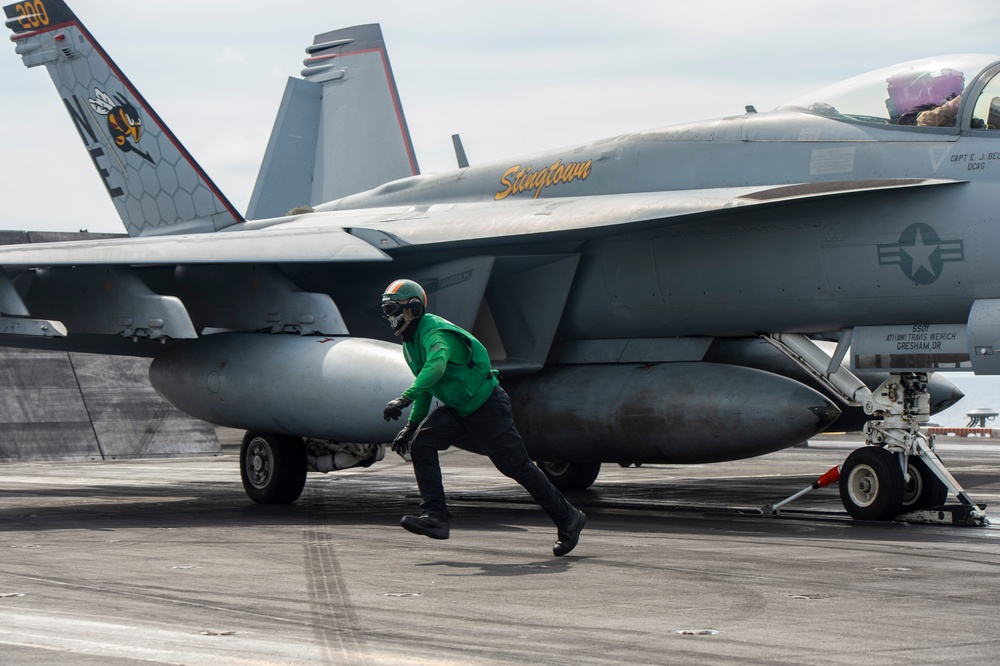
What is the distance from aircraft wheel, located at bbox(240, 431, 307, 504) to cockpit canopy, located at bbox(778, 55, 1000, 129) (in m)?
5.23

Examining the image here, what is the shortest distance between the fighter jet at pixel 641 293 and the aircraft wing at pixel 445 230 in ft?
0.09

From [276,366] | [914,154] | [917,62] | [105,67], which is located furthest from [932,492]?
[105,67]

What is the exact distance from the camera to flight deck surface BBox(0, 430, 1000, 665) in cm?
451

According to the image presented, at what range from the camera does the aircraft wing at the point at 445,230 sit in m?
9.48

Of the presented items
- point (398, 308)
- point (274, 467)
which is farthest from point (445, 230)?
point (398, 308)

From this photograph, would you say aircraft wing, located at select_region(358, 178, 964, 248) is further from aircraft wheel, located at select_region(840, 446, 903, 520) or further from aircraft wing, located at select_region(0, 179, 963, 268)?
aircraft wheel, located at select_region(840, 446, 903, 520)

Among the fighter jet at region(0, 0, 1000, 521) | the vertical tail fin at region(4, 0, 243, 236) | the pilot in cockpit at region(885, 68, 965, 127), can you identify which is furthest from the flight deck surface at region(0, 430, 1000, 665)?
the vertical tail fin at region(4, 0, 243, 236)

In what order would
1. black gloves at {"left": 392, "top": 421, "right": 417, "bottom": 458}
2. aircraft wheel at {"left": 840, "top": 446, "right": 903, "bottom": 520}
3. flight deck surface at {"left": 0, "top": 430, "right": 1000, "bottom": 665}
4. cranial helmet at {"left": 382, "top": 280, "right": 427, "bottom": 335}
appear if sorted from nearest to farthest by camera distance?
flight deck surface at {"left": 0, "top": 430, "right": 1000, "bottom": 665} < black gloves at {"left": 392, "top": 421, "right": 417, "bottom": 458} < cranial helmet at {"left": 382, "top": 280, "right": 427, "bottom": 335} < aircraft wheel at {"left": 840, "top": 446, "right": 903, "bottom": 520}

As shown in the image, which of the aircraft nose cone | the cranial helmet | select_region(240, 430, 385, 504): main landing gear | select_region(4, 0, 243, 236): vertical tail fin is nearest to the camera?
the cranial helmet

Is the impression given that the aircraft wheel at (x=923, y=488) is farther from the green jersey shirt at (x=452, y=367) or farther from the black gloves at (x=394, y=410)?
the black gloves at (x=394, y=410)

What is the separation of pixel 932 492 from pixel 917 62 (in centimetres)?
315

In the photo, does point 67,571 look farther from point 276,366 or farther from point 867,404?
point 867,404

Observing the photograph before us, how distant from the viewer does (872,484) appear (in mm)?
9133

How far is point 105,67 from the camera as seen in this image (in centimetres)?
1345
